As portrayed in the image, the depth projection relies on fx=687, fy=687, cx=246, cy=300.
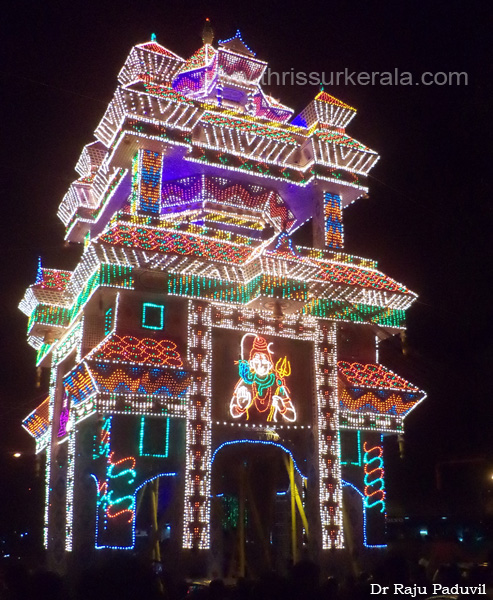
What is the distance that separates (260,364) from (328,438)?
2.96m

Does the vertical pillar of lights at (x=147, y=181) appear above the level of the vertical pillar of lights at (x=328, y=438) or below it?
above

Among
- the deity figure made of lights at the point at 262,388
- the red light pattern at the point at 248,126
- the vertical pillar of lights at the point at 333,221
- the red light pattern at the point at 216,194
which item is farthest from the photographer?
the red light pattern at the point at 216,194

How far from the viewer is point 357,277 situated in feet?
69.1

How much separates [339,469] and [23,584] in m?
12.7

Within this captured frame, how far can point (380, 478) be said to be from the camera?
68.8 ft

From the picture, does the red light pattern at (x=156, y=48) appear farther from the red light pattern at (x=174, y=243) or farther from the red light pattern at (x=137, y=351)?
the red light pattern at (x=137, y=351)

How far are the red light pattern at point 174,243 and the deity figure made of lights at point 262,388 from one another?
8.13 feet

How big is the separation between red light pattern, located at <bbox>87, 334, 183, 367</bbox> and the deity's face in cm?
229

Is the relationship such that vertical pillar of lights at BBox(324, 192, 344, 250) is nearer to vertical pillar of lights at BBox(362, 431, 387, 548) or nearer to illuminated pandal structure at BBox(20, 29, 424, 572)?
illuminated pandal structure at BBox(20, 29, 424, 572)

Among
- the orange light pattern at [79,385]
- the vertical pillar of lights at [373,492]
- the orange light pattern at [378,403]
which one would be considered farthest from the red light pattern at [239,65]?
the vertical pillar of lights at [373,492]

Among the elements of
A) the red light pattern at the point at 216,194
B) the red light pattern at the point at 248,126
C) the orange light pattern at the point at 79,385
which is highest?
the red light pattern at the point at 248,126

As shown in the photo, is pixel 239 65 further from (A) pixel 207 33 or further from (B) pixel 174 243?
(B) pixel 174 243

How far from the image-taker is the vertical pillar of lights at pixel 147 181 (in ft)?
65.6

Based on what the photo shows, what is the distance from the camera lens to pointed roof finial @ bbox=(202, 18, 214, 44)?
24.4 metres
